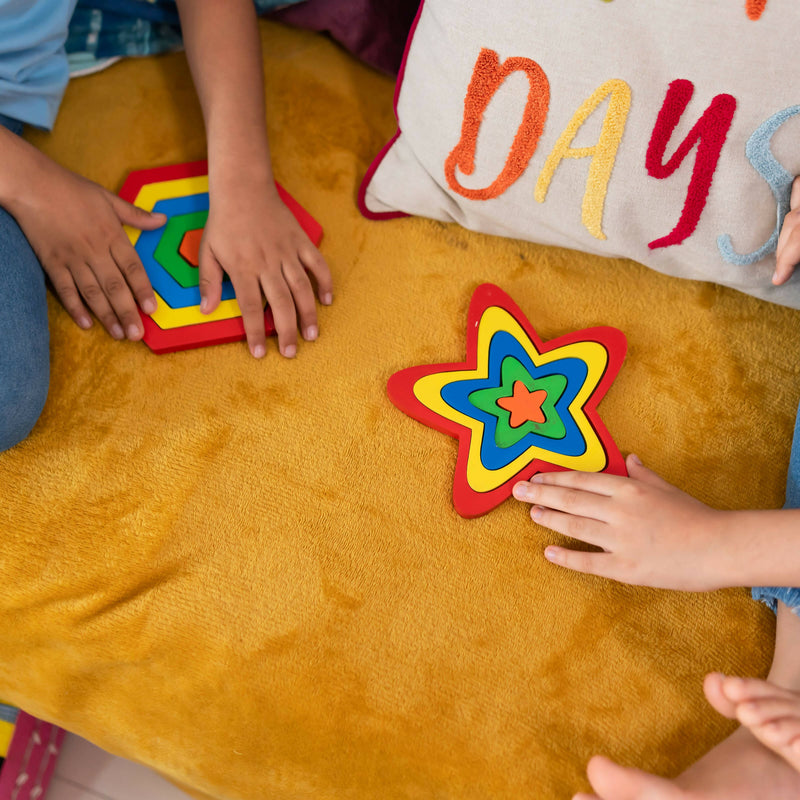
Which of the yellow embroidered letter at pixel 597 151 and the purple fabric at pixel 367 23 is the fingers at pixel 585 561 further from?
the purple fabric at pixel 367 23

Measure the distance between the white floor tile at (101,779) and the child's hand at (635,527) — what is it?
60 cm

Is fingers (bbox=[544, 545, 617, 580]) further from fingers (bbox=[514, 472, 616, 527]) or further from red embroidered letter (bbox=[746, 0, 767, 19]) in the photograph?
red embroidered letter (bbox=[746, 0, 767, 19])

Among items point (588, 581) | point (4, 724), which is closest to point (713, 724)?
point (588, 581)

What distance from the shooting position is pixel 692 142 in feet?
2.19

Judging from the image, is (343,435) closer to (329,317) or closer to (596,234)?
(329,317)

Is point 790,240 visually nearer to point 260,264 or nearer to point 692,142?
point 692,142

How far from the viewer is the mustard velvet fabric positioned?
2.03 feet

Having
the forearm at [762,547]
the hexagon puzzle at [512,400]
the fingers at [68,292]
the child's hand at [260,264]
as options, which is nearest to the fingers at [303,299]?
the child's hand at [260,264]

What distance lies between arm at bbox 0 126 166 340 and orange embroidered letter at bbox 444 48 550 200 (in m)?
0.35

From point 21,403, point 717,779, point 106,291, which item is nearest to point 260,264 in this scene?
point 106,291

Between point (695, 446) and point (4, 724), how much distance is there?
83cm

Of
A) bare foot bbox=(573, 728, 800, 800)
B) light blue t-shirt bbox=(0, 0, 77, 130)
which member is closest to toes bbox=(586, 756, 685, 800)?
bare foot bbox=(573, 728, 800, 800)

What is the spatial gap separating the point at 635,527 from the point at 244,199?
51 cm

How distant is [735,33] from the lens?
24.7 inches
